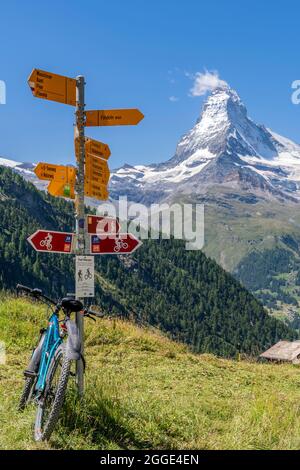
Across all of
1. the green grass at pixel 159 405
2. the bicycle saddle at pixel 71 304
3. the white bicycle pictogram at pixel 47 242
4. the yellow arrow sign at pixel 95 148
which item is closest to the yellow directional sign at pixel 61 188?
the yellow arrow sign at pixel 95 148

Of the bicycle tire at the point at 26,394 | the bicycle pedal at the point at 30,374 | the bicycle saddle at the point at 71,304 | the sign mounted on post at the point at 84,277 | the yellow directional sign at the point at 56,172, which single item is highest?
the yellow directional sign at the point at 56,172

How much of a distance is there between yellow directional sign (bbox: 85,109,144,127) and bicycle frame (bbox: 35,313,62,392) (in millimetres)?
3472

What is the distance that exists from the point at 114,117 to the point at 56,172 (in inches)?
60.3

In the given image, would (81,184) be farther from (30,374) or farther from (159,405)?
(159,405)

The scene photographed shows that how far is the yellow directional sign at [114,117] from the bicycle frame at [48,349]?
3.47 m

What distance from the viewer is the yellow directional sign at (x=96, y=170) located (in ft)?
29.2

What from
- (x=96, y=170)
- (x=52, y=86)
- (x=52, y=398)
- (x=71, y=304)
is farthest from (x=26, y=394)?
(x=52, y=86)

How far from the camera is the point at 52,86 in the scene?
28.7 ft

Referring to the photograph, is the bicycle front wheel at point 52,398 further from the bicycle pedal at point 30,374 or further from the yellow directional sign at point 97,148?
the yellow directional sign at point 97,148

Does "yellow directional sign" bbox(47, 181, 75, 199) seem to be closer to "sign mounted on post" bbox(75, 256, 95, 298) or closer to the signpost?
the signpost

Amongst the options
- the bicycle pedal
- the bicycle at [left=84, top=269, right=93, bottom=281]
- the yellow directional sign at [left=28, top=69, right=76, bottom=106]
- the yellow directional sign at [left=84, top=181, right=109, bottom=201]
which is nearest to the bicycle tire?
the bicycle pedal

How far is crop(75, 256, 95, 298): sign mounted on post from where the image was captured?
831 centimetres
